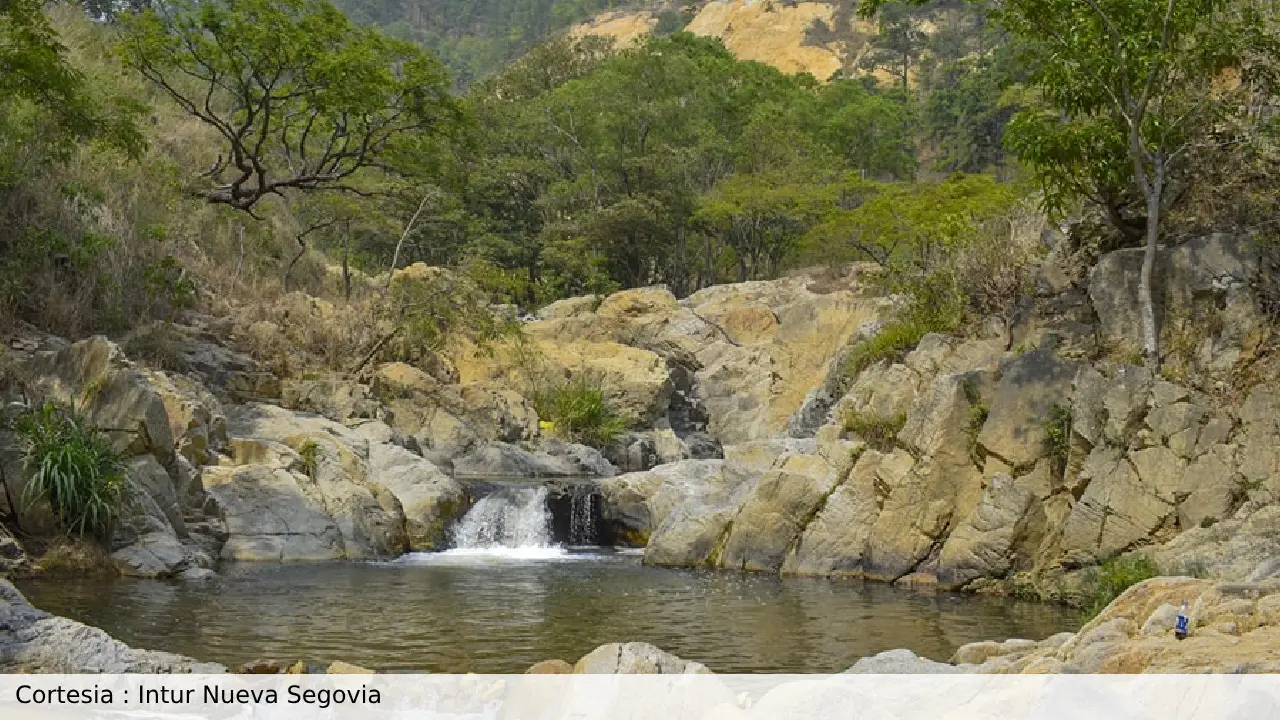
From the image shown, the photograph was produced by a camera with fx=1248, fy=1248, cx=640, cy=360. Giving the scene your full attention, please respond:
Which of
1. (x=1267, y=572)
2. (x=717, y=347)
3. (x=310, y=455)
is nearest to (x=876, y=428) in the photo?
(x=1267, y=572)

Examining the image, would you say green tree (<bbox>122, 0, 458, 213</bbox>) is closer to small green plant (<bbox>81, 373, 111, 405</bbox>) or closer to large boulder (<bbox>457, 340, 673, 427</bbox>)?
large boulder (<bbox>457, 340, 673, 427</bbox>)

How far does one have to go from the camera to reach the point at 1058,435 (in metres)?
13.7

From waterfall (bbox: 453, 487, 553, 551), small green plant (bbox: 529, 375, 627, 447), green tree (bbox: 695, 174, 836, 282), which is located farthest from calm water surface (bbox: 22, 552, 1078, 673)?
green tree (bbox: 695, 174, 836, 282)

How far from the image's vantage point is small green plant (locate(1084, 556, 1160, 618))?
11281mm

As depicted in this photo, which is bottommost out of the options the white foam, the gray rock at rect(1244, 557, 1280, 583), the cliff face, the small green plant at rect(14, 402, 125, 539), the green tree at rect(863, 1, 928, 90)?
the white foam

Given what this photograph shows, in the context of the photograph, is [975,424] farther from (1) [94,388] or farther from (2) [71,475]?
(1) [94,388]

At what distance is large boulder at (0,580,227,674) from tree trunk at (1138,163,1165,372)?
10654 millimetres

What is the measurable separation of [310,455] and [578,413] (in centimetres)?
950

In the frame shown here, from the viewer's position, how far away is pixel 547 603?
1273 cm

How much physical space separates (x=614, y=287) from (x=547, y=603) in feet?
86.0

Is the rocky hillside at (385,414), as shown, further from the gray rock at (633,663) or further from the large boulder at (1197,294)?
the large boulder at (1197,294)

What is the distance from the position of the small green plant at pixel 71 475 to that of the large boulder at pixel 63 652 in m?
5.72

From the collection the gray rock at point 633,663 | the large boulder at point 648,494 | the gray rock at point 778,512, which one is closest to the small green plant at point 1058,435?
the gray rock at point 778,512

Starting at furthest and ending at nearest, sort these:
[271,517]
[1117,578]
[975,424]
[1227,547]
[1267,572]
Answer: [271,517], [975,424], [1117,578], [1227,547], [1267,572]
